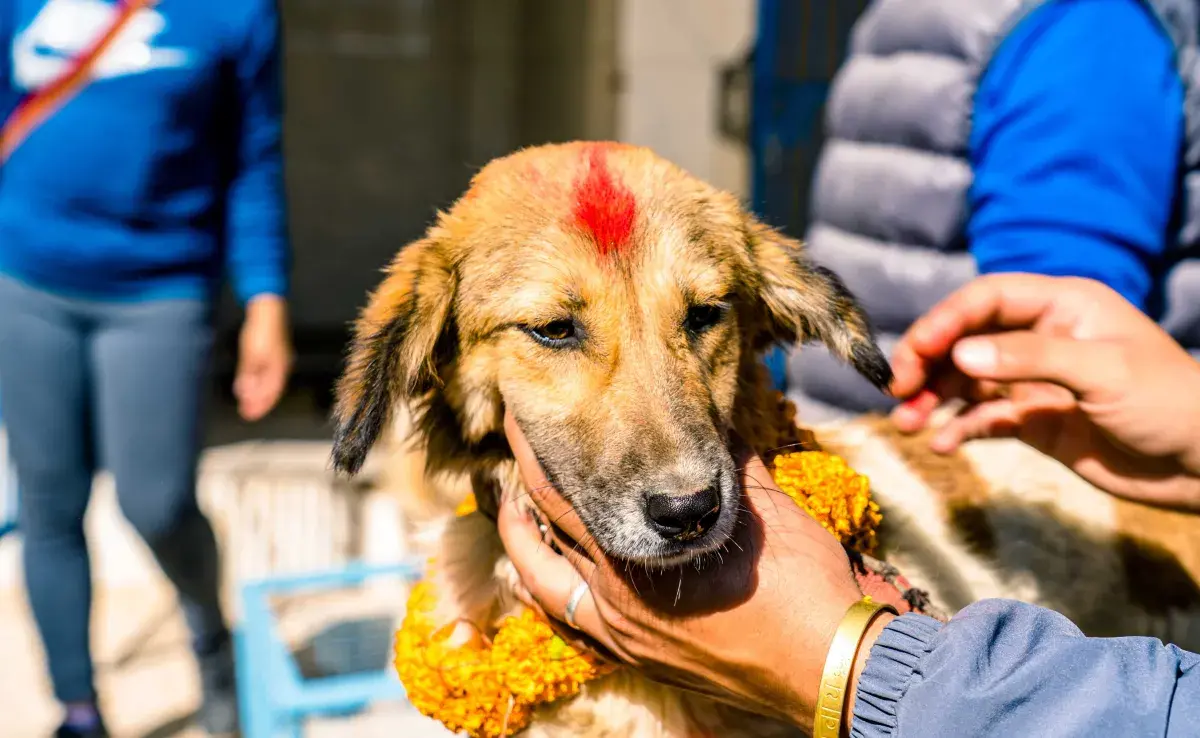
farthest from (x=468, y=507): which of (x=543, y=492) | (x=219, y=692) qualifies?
(x=219, y=692)

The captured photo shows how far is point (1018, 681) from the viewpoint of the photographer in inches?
44.8

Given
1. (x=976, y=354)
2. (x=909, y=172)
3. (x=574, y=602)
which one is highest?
(x=909, y=172)

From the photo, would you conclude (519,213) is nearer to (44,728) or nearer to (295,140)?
(44,728)

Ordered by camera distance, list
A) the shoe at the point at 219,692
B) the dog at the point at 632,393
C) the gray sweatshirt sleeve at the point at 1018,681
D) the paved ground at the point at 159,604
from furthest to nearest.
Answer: the paved ground at the point at 159,604, the shoe at the point at 219,692, the dog at the point at 632,393, the gray sweatshirt sleeve at the point at 1018,681

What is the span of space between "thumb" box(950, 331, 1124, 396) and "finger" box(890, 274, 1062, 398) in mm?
64

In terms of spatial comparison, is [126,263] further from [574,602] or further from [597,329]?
[574,602]

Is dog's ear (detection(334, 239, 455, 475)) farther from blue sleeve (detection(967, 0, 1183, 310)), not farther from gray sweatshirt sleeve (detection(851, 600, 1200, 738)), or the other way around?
blue sleeve (detection(967, 0, 1183, 310))

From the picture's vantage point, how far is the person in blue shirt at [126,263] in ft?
9.55

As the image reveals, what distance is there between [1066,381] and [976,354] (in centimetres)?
19

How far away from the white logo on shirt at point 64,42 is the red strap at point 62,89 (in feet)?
0.04

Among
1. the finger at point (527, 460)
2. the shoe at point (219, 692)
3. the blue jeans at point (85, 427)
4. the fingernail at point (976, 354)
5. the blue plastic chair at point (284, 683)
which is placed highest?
the fingernail at point (976, 354)

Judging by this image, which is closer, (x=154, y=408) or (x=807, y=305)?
(x=807, y=305)

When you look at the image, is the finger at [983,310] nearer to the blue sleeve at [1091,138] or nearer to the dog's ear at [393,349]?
the blue sleeve at [1091,138]

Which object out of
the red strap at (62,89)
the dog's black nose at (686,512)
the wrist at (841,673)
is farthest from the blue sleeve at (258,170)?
the wrist at (841,673)
